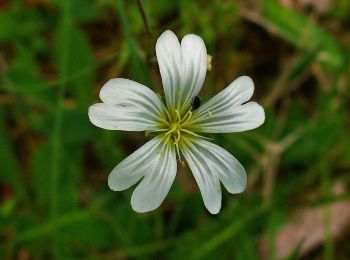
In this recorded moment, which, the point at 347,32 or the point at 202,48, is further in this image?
the point at 347,32

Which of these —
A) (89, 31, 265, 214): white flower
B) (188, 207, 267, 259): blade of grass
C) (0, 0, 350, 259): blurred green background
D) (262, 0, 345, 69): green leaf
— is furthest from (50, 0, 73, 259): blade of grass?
(262, 0, 345, 69): green leaf

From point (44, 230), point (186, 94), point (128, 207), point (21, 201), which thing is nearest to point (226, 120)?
point (186, 94)

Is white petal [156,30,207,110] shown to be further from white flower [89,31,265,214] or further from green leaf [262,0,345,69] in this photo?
green leaf [262,0,345,69]

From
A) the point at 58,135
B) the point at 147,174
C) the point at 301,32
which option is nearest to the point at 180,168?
the point at 58,135

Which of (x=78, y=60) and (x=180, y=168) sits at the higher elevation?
(x=78, y=60)

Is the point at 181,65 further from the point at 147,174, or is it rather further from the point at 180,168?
the point at 180,168

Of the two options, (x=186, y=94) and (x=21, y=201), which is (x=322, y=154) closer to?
(x=186, y=94)

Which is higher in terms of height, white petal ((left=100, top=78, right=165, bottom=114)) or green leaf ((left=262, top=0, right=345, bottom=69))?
green leaf ((left=262, top=0, right=345, bottom=69))
